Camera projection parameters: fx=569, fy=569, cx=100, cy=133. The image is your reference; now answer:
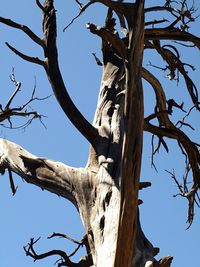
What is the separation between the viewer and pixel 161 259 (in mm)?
3168

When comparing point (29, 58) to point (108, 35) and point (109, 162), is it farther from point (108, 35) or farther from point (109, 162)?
point (109, 162)

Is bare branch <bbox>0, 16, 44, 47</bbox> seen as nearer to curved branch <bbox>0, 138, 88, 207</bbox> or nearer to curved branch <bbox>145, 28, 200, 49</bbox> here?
curved branch <bbox>0, 138, 88, 207</bbox>

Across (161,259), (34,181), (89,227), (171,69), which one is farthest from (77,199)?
(171,69)

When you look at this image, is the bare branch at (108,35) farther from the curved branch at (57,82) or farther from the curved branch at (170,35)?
the curved branch at (170,35)

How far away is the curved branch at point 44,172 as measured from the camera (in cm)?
376

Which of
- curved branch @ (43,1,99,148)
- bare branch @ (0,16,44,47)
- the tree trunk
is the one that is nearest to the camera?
the tree trunk

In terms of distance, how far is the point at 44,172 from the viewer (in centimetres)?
395

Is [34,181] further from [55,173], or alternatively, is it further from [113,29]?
[113,29]

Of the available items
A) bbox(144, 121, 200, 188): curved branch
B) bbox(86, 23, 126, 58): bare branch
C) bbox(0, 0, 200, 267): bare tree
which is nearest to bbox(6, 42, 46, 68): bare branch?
bbox(0, 0, 200, 267): bare tree

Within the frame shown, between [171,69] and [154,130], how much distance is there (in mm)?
1228

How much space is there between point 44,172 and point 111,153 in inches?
A: 21.1

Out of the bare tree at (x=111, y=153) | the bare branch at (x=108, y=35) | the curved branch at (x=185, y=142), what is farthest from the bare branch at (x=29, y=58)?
the curved branch at (x=185, y=142)

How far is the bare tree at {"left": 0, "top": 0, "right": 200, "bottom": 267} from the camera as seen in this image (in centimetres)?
318

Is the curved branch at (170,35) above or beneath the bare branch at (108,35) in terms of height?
above
